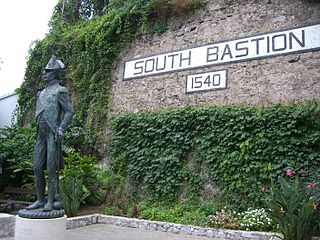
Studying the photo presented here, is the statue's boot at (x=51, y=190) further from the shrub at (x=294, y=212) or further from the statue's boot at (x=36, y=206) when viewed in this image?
the shrub at (x=294, y=212)

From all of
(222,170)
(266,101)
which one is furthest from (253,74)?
(222,170)

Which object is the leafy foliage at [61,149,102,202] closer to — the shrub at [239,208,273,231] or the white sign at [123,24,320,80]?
the white sign at [123,24,320,80]

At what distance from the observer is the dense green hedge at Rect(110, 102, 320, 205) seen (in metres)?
6.98

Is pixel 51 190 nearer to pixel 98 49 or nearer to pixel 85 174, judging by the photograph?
pixel 85 174

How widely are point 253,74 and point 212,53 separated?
4.18ft

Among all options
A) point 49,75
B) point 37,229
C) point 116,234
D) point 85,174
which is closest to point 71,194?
point 85,174

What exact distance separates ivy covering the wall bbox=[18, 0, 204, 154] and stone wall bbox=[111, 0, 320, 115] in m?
0.31

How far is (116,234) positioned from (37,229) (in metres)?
2.24

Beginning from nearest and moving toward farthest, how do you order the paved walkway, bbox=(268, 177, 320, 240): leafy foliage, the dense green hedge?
bbox=(268, 177, 320, 240): leafy foliage < the paved walkway < the dense green hedge

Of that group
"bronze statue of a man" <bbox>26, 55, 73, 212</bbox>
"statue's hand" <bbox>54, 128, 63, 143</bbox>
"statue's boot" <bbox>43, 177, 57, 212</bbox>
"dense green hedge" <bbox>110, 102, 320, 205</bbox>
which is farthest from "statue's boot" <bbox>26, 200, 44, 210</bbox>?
"dense green hedge" <bbox>110, 102, 320, 205</bbox>

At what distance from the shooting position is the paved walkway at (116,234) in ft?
19.9

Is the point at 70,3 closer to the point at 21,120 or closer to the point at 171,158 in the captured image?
the point at 21,120

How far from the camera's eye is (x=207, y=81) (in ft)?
29.0

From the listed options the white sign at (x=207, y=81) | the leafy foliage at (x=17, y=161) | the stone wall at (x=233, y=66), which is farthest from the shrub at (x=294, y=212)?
the leafy foliage at (x=17, y=161)
